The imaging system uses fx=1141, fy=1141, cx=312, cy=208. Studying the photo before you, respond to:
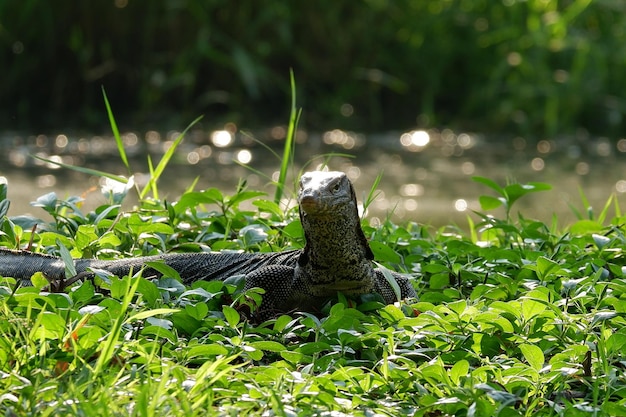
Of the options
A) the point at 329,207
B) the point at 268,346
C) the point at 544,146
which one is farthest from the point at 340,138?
the point at 268,346

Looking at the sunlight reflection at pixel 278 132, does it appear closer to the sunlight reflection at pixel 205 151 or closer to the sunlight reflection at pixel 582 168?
the sunlight reflection at pixel 205 151

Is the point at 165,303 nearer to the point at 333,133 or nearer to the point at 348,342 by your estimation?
the point at 348,342

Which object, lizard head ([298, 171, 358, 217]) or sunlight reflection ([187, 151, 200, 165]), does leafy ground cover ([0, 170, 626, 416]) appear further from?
sunlight reflection ([187, 151, 200, 165])

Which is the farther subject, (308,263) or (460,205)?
(460,205)

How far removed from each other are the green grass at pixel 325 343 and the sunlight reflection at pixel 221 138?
5156 mm

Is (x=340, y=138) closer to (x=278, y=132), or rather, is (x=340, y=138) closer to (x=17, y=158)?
(x=278, y=132)

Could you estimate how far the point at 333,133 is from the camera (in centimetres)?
980

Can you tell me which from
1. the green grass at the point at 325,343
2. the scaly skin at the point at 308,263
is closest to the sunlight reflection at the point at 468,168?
the green grass at the point at 325,343

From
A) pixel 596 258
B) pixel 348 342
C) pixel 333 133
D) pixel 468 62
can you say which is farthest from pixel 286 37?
pixel 348 342

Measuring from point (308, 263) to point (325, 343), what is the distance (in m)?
0.55

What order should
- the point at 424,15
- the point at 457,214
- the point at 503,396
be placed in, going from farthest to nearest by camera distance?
the point at 424,15 → the point at 457,214 → the point at 503,396

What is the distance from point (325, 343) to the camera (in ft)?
10.5

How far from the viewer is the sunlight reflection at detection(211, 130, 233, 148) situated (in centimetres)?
936

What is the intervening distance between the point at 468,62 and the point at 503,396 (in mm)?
7814
